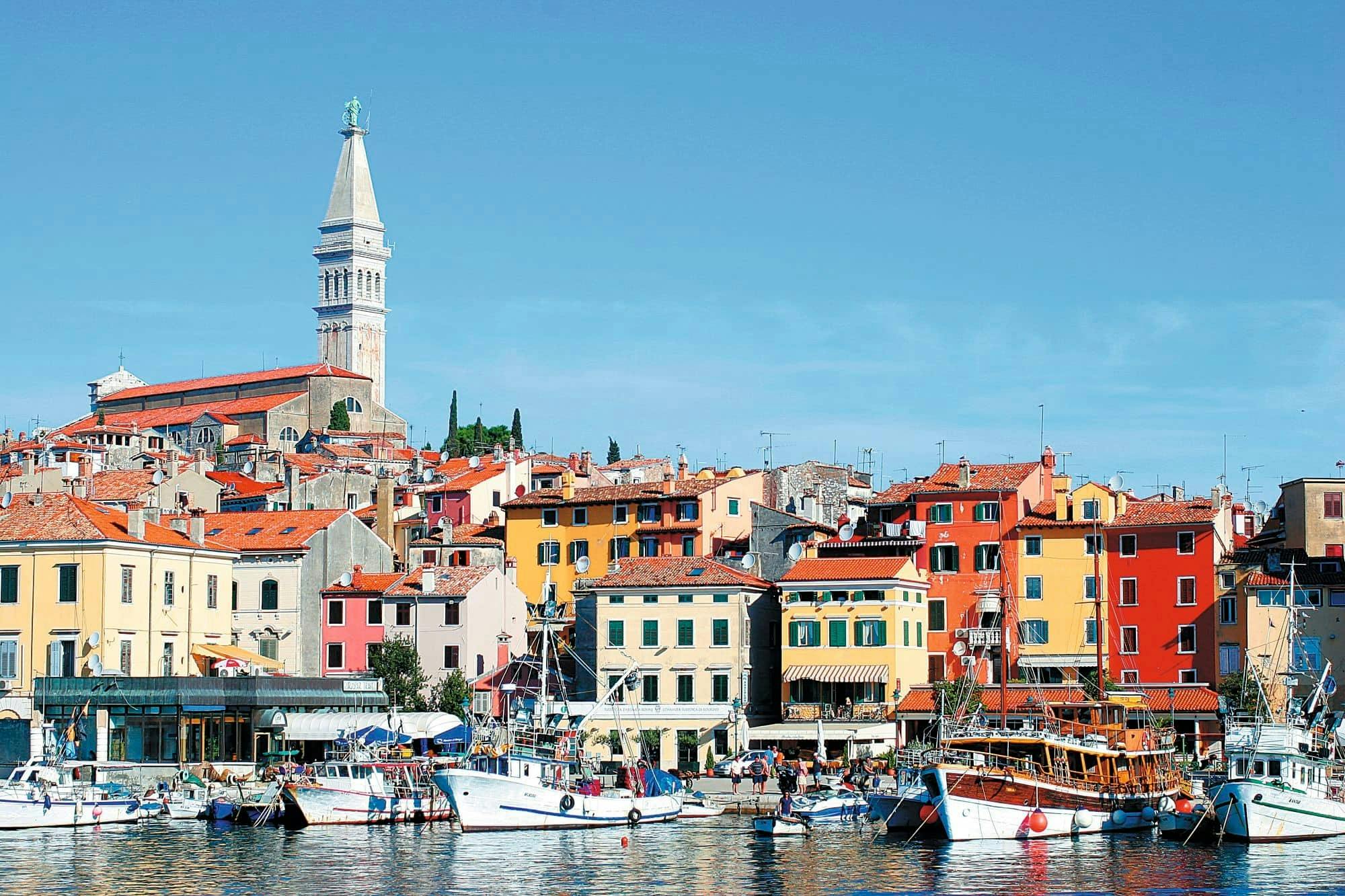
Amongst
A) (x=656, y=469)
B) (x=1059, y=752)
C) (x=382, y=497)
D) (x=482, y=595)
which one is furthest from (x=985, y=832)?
(x=656, y=469)

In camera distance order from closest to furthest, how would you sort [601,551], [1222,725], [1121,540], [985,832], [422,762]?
1. [985,832]
2. [422,762]
3. [1222,725]
4. [1121,540]
5. [601,551]

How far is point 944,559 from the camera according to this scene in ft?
296

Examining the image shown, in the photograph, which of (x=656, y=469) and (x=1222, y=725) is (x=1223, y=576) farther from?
(x=656, y=469)

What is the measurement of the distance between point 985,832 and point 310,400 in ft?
413

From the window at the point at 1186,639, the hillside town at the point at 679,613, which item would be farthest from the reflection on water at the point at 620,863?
the window at the point at 1186,639

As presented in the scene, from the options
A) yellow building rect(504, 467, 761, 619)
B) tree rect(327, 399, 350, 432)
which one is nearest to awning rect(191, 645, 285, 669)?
yellow building rect(504, 467, 761, 619)

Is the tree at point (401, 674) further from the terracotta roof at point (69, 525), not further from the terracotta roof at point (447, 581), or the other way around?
the terracotta roof at point (69, 525)

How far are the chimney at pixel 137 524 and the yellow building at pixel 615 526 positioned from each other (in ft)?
62.8

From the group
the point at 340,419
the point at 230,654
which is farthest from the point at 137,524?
the point at 340,419

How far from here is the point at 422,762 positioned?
71188 mm

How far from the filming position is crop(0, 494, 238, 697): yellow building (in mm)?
81875

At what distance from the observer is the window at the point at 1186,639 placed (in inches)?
3413

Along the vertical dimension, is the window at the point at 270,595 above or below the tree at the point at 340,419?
below

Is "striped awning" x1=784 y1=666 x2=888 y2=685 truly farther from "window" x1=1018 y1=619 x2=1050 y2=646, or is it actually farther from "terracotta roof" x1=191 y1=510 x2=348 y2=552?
"terracotta roof" x1=191 y1=510 x2=348 y2=552
